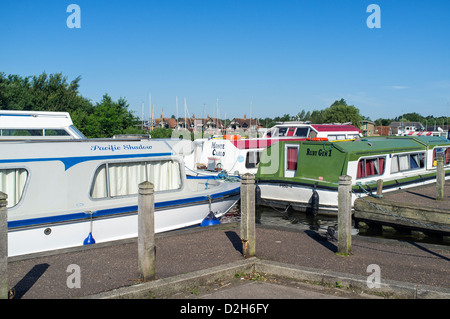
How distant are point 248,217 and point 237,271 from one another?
1.02 m

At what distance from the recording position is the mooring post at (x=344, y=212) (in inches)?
291

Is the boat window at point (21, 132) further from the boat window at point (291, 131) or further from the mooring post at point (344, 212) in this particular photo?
the boat window at point (291, 131)

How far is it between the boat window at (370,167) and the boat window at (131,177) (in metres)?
7.69

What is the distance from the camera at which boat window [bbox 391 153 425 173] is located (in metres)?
17.9

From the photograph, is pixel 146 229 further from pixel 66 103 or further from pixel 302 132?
pixel 66 103

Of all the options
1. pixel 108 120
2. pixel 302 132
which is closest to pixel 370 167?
pixel 302 132

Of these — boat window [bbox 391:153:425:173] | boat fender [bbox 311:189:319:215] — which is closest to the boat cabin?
boat fender [bbox 311:189:319:215]

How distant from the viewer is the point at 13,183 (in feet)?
30.1

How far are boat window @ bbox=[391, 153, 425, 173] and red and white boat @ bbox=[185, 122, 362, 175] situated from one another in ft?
9.93

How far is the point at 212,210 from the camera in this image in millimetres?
12219

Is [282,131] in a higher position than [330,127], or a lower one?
lower
